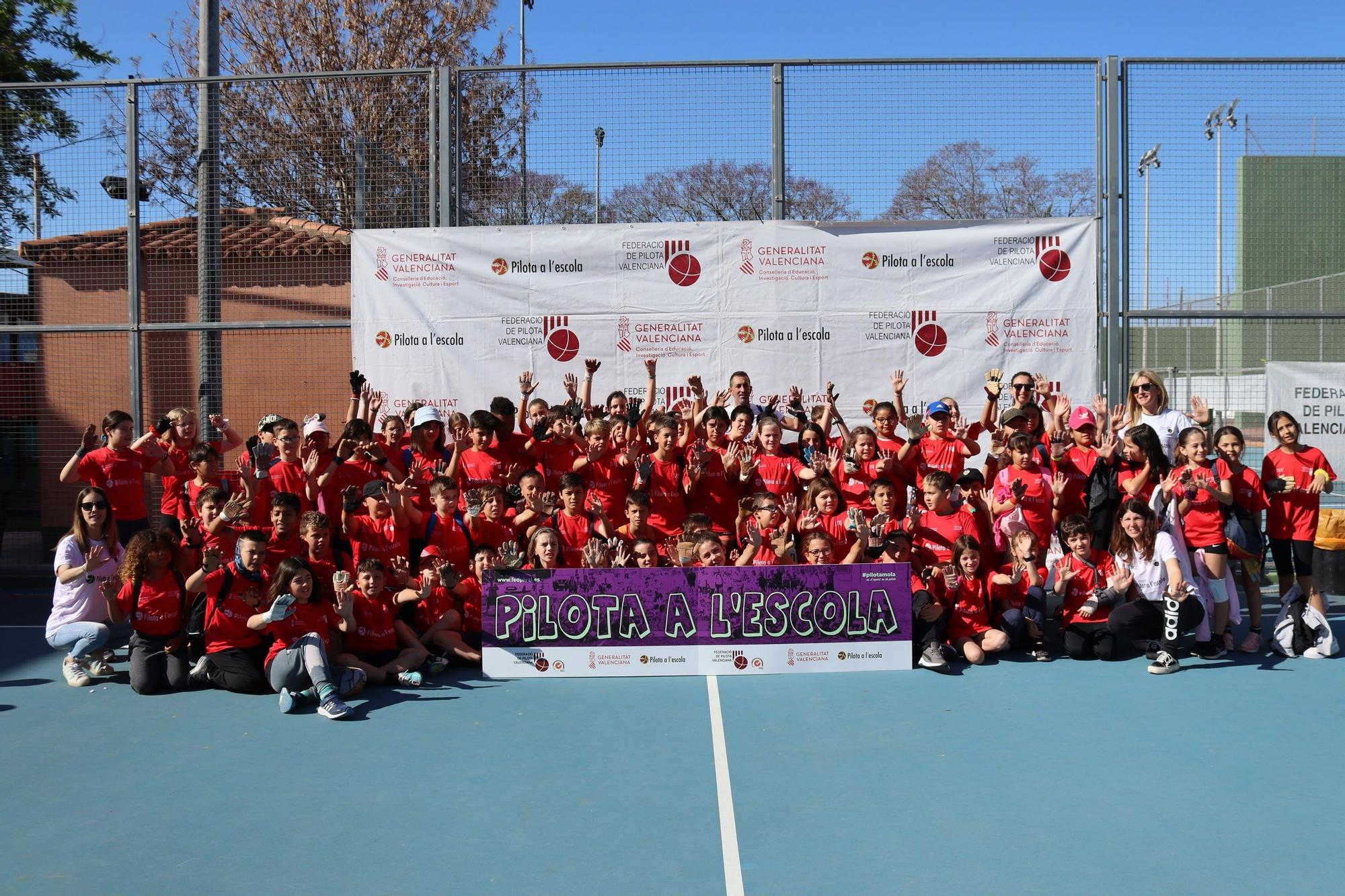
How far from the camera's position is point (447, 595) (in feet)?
21.5

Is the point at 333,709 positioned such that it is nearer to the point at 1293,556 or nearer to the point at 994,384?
the point at 994,384

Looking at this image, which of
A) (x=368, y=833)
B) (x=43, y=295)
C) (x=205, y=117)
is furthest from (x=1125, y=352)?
(x=43, y=295)

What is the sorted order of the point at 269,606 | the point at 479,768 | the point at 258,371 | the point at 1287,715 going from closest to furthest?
the point at 479,768 < the point at 1287,715 < the point at 269,606 < the point at 258,371

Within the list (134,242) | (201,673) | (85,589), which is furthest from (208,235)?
(201,673)

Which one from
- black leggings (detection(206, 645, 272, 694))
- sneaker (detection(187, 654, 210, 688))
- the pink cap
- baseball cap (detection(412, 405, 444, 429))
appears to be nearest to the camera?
black leggings (detection(206, 645, 272, 694))

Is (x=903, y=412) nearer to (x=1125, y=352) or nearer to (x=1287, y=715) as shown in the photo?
(x=1125, y=352)

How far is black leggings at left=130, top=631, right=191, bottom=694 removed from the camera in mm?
5918

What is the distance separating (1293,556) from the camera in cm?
707

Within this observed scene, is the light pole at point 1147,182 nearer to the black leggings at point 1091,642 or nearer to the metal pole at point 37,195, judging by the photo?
the black leggings at point 1091,642

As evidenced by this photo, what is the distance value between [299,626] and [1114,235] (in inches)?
265

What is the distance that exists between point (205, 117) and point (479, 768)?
22.7 feet

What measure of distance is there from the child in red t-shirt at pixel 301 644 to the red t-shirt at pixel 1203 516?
5261 millimetres

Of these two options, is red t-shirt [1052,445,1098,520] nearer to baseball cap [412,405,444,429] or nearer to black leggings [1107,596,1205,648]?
black leggings [1107,596,1205,648]

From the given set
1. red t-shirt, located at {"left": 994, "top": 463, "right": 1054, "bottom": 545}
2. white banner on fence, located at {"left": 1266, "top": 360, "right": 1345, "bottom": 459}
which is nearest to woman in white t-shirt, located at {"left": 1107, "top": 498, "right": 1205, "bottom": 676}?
red t-shirt, located at {"left": 994, "top": 463, "right": 1054, "bottom": 545}
